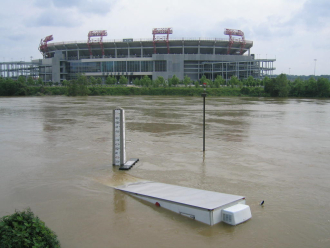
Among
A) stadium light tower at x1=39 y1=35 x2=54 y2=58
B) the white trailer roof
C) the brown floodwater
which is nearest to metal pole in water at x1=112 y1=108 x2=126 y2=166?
Result: the brown floodwater

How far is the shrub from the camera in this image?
5383 mm

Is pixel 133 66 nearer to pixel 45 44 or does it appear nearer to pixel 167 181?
pixel 45 44

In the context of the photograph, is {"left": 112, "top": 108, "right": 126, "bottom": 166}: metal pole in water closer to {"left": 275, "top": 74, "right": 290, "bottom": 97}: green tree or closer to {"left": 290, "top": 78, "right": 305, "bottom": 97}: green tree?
{"left": 275, "top": 74, "right": 290, "bottom": 97}: green tree

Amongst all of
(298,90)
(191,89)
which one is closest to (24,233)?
(191,89)

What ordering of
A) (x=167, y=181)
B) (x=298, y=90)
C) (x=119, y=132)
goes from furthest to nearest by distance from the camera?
(x=298, y=90), (x=119, y=132), (x=167, y=181)

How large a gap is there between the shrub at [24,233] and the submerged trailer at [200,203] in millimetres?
3549

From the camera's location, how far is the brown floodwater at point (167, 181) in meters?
7.53

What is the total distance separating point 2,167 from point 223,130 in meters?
15.3

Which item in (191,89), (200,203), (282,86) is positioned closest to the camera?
(200,203)

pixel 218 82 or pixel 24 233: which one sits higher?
pixel 218 82

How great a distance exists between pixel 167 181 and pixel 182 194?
2.26 metres

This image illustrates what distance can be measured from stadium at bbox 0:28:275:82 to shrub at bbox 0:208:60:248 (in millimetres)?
122132

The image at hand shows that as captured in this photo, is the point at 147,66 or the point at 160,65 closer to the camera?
the point at 160,65

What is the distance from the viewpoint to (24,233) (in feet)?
18.0
